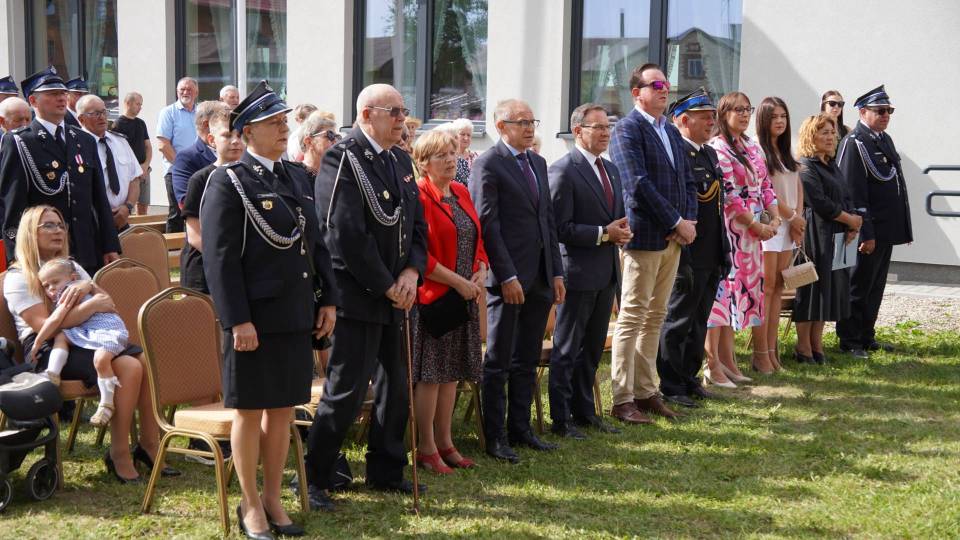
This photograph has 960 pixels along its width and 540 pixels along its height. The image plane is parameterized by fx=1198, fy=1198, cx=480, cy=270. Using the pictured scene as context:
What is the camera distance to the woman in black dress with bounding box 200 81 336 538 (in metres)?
4.65

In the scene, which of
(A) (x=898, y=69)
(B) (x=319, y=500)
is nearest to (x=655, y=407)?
(B) (x=319, y=500)

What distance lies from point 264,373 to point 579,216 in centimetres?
254

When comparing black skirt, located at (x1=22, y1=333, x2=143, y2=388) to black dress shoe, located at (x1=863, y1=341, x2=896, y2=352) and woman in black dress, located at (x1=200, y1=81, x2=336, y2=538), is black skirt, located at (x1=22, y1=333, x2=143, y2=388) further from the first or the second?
black dress shoe, located at (x1=863, y1=341, x2=896, y2=352)

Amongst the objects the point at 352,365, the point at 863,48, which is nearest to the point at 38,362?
the point at 352,365

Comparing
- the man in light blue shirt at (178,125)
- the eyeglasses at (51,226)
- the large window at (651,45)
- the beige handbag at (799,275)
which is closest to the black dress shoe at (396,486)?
the eyeglasses at (51,226)

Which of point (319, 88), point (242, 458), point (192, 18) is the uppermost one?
point (192, 18)

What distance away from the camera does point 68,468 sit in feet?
19.5

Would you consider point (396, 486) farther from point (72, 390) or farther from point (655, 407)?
point (655, 407)

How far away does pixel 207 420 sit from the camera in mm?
5125

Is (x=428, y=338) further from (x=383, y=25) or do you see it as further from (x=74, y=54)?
(x=74, y=54)

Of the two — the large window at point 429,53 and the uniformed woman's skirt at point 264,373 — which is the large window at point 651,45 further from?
the uniformed woman's skirt at point 264,373

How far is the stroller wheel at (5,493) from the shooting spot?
5246 millimetres

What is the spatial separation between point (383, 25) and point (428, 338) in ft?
32.9

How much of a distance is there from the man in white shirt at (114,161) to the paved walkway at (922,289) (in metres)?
7.19
